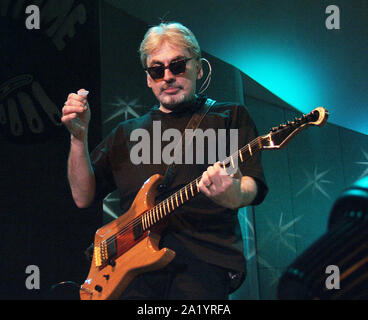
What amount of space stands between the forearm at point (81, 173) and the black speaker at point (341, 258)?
157 cm

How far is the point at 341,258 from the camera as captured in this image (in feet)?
1.32

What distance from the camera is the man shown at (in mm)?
1540

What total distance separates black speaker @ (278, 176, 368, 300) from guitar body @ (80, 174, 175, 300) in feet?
3.90

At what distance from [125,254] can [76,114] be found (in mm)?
679

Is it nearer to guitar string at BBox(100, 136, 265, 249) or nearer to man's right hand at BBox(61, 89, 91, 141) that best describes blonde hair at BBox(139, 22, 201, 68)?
man's right hand at BBox(61, 89, 91, 141)

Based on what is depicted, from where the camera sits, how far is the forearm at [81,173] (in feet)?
6.14

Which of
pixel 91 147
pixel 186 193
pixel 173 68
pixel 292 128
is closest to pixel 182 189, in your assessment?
pixel 186 193

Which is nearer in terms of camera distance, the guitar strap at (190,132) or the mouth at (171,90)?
the guitar strap at (190,132)

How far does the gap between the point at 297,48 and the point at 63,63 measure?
72.4 inches

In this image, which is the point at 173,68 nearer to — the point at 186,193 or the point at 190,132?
the point at 190,132

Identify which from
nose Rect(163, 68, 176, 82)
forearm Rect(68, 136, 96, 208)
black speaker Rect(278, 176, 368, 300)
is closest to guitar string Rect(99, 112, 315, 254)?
forearm Rect(68, 136, 96, 208)

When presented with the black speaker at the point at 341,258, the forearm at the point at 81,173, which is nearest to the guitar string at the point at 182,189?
the forearm at the point at 81,173

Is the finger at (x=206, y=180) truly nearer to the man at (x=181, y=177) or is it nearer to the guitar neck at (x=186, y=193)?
the man at (x=181, y=177)
